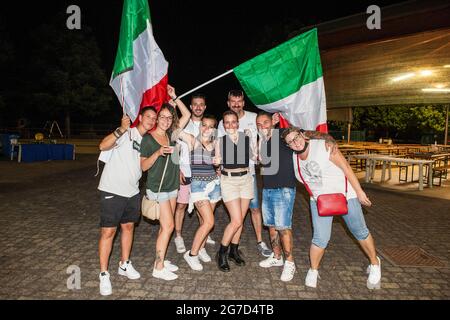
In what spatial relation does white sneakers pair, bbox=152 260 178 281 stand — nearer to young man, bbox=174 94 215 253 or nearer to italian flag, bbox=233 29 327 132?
young man, bbox=174 94 215 253

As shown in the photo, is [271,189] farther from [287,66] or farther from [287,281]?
[287,66]

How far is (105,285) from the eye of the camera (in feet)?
11.9

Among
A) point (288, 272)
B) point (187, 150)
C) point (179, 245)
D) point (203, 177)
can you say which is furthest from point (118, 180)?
point (288, 272)

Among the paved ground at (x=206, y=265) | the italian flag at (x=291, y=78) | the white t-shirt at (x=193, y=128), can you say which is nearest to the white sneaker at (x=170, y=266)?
the paved ground at (x=206, y=265)

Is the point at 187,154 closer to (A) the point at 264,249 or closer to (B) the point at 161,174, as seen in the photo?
(B) the point at 161,174

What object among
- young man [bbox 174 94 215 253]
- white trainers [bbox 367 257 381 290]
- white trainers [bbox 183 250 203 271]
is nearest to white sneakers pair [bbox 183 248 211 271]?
white trainers [bbox 183 250 203 271]

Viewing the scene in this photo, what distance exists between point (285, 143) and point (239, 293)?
5.59 ft

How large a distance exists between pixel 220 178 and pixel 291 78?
1.65 m

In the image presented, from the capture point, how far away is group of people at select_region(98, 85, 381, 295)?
3641 millimetres

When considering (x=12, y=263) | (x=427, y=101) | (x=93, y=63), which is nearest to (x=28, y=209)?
(x=12, y=263)

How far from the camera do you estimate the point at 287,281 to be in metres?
4.01

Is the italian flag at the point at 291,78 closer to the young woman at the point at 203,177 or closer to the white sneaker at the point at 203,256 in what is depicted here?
the young woman at the point at 203,177

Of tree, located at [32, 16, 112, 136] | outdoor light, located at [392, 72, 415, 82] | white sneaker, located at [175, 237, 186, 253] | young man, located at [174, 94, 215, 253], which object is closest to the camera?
young man, located at [174, 94, 215, 253]

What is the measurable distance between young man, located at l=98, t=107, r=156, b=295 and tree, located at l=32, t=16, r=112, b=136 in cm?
3334
